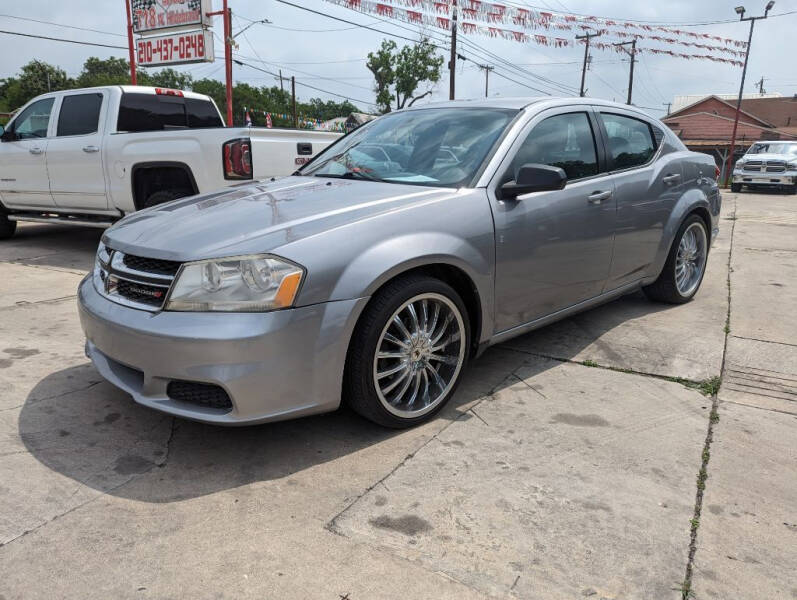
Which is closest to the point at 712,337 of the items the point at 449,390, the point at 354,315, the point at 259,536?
the point at 449,390

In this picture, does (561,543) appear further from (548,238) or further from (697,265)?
(697,265)

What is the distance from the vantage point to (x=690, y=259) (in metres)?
5.34

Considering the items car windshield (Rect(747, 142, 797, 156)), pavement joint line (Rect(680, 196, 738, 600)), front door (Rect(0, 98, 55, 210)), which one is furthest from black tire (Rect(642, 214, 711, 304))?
car windshield (Rect(747, 142, 797, 156))

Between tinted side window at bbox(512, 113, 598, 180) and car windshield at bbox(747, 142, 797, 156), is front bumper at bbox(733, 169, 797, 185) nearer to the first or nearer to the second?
car windshield at bbox(747, 142, 797, 156)

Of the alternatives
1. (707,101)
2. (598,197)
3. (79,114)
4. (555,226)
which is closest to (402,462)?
(555,226)

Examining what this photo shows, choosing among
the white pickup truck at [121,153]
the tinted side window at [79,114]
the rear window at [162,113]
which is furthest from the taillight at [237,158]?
the tinted side window at [79,114]

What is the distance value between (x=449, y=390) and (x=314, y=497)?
1.00 metres

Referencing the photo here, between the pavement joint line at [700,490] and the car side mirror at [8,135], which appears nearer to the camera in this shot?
the pavement joint line at [700,490]

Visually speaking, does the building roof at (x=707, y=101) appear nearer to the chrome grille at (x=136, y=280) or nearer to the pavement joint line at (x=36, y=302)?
the pavement joint line at (x=36, y=302)

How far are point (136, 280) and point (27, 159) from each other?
6.47 m

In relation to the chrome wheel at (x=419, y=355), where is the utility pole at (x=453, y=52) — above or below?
above

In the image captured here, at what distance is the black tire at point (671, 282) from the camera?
4.97 metres

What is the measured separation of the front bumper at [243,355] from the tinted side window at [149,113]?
5450 millimetres

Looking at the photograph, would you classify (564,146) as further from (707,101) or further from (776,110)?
(776,110)
